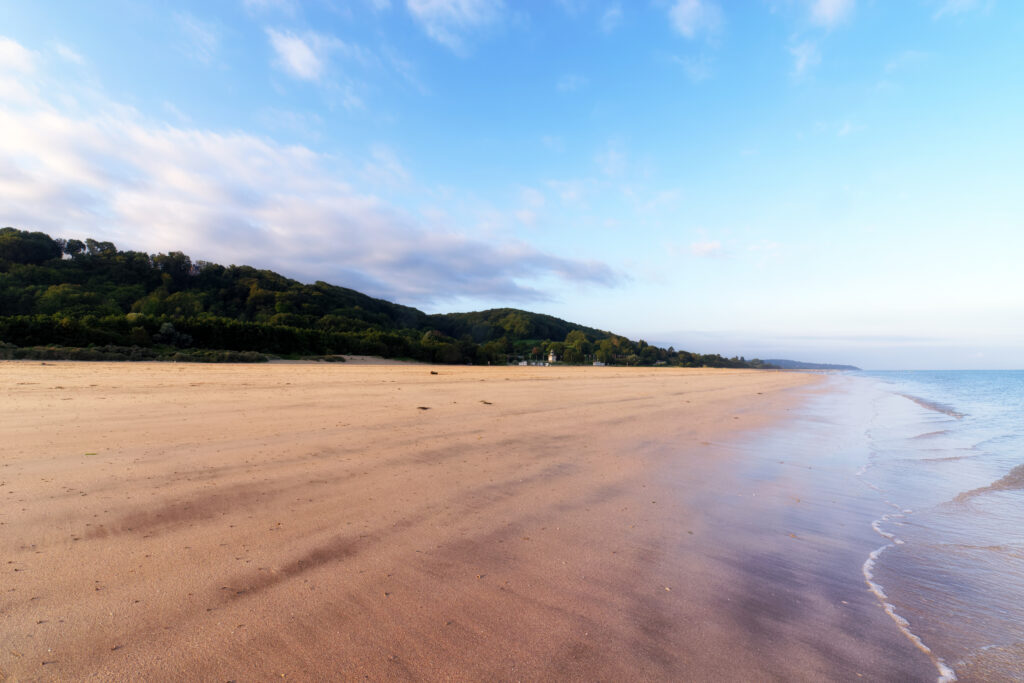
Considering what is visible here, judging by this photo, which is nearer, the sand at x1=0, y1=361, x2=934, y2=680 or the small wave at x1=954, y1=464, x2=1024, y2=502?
the sand at x1=0, y1=361, x2=934, y2=680

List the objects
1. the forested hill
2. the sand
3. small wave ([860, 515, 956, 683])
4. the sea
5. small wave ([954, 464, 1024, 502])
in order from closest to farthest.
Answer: the sand, small wave ([860, 515, 956, 683]), the sea, small wave ([954, 464, 1024, 502]), the forested hill

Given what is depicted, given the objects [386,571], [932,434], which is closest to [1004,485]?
[932,434]

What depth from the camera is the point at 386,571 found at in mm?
2834

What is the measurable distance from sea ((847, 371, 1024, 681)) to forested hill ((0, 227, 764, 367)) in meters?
30.7

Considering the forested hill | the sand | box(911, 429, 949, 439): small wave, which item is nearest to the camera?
the sand

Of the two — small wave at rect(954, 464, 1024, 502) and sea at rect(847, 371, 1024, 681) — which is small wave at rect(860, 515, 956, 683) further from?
small wave at rect(954, 464, 1024, 502)

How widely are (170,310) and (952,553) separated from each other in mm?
55231

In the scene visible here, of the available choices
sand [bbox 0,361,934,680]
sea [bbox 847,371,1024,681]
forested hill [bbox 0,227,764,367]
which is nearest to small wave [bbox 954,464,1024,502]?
sea [bbox 847,371,1024,681]

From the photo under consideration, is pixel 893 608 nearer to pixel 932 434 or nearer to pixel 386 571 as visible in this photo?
pixel 386 571

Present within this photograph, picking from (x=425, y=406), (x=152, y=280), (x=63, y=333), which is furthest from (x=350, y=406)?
(x=152, y=280)

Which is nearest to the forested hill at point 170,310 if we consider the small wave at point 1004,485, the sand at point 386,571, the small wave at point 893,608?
the sand at point 386,571

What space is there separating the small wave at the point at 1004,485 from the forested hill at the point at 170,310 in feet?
A: 105

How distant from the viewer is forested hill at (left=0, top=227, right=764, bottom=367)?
26.5 meters

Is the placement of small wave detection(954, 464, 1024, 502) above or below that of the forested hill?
below
